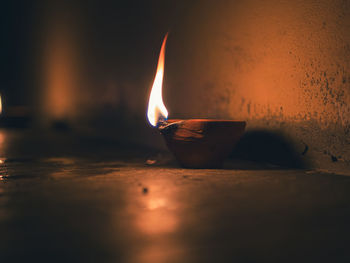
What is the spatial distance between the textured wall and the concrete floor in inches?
12.3

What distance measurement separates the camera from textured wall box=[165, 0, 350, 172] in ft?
5.85

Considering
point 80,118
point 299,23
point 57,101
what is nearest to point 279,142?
point 299,23

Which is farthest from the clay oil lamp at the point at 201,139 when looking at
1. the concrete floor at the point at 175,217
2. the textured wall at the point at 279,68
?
the textured wall at the point at 279,68

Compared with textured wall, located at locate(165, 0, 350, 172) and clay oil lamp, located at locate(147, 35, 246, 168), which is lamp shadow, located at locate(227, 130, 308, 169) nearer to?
textured wall, located at locate(165, 0, 350, 172)

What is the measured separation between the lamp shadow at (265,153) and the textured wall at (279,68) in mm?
48

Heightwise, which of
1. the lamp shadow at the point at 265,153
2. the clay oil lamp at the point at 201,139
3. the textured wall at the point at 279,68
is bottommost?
the lamp shadow at the point at 265,153

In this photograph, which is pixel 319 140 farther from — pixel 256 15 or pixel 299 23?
pixel 256 15

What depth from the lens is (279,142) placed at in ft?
6.82

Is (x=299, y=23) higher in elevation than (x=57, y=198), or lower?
higher

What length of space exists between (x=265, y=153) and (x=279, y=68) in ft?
1.61

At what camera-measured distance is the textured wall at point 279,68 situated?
5.85 ft

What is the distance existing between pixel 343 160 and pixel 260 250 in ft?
3.87

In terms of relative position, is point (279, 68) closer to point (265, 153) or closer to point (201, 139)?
point (265, 153)

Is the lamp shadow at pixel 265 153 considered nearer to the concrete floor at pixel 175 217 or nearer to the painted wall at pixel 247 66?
the painted wall at pixel 247 66
